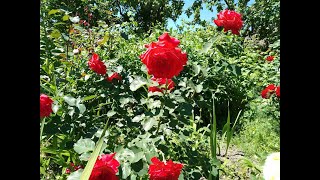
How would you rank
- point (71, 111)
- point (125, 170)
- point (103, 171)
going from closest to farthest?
point (103, 171)
point (125, 170)
point (71, 111)

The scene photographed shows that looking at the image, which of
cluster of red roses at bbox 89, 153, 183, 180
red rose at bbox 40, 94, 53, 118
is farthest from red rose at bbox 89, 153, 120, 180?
red rose at bbox 40, 94, 53, 118

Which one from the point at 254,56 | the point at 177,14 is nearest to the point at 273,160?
the point at 254,56

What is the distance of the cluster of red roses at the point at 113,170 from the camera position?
88 centimetres

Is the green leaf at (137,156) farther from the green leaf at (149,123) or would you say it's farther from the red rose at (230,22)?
the red rose at (230,22)

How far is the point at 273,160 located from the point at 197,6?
10686 mm

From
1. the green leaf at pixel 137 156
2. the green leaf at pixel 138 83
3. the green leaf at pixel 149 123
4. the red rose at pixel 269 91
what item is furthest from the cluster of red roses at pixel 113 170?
the red rose at pixel 269 91

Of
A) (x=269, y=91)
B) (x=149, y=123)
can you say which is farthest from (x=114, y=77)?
(x=269, y=91)

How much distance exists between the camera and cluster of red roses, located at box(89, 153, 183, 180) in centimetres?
88

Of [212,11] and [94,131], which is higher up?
[212,11]

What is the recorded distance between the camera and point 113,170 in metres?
0.91

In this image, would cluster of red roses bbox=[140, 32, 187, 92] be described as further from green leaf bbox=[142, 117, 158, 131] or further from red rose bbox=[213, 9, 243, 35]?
red rose bbox=[213, 9, 243, 35]

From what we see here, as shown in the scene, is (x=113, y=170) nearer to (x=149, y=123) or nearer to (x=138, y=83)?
(x=149, y=123)
